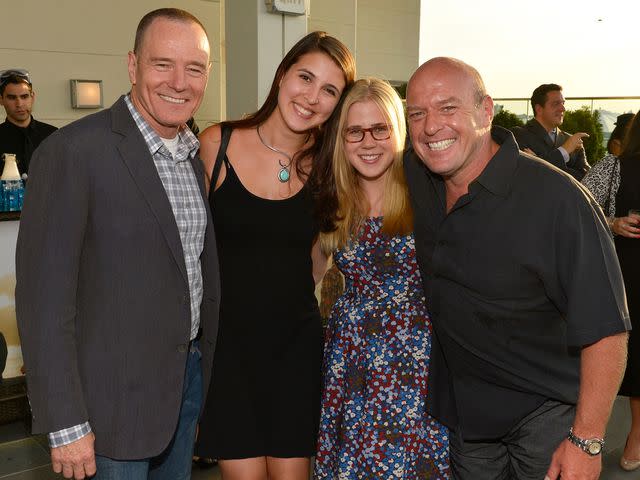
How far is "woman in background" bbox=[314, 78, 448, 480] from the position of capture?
6.79 ft

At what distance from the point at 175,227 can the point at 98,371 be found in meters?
0.40

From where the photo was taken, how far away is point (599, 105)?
8453 mm

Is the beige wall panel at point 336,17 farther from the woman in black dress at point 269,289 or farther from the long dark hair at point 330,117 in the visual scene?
the woman in black dress at point 269,289

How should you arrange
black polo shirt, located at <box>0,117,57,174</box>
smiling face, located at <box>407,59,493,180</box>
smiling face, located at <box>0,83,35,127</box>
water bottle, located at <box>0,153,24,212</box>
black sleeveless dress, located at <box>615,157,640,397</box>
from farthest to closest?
1. black polo shirt, located at <box>0,117,57,174</box>
2. smiling face, located at <box>0,83,35,127</box>
3. water bottle, located at <box>0,153,24,212</box>
4. black sleeveless dress, located at <box>615,157,640,397</box>
5. smiling face, located at <box>407,59,493,180</box>

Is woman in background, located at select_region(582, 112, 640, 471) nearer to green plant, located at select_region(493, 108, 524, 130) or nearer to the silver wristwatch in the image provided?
the silver wristwatch

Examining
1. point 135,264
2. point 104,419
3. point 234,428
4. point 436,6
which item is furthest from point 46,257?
point 436,6

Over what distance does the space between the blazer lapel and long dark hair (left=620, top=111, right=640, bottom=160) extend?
106 inches

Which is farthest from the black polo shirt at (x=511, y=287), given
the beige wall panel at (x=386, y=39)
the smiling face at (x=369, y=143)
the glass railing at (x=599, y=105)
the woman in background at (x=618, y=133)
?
the beige wall panel at (x=386, y=39)

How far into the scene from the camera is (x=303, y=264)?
86.2 inches

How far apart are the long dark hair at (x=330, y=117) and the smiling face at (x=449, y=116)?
443 millimetres

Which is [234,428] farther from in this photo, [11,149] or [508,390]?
[11,149]

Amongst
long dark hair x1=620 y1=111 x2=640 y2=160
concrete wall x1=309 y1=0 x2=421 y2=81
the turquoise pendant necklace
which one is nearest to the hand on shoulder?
the turquoise pendant necklace

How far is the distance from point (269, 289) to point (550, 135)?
4.31 metres

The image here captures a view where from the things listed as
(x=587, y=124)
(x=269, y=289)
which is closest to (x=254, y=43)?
(x=269, y=289)
